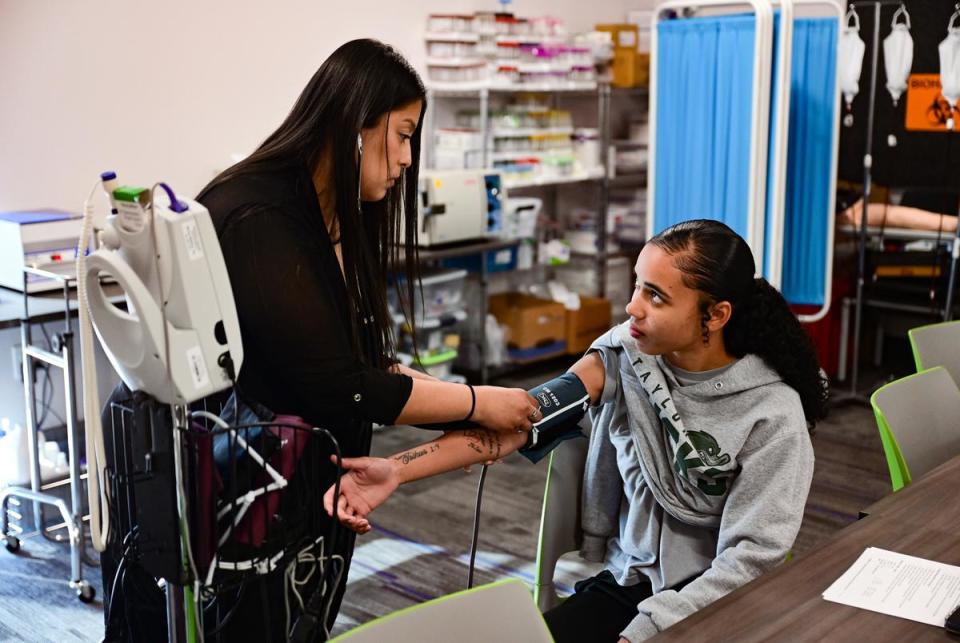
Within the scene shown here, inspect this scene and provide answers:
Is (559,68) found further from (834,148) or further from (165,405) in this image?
(165,405)

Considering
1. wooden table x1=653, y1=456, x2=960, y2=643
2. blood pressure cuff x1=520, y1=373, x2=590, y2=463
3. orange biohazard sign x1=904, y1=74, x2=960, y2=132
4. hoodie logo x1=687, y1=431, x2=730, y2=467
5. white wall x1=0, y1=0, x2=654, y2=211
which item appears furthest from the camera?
orange biohazard sign x1=904, y1=74, x2=960, y2=132

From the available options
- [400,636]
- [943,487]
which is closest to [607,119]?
[943,487]

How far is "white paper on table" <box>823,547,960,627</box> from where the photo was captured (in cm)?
150

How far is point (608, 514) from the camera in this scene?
2002 mm

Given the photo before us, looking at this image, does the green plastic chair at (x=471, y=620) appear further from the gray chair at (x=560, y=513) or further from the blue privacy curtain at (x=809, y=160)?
the blue privacy curtain at (x=809, y=160)

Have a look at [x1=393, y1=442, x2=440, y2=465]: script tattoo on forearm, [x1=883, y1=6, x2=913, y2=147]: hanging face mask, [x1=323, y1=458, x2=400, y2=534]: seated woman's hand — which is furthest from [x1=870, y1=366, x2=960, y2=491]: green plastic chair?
[x1=883, y1=6, x2=913, y2=147]: hanging face mask

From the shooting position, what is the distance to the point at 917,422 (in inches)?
92.0

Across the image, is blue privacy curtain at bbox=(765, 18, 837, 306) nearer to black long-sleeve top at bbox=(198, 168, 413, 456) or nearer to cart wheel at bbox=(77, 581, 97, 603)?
cart wheel at bbox=(77, 581, 97, 603)

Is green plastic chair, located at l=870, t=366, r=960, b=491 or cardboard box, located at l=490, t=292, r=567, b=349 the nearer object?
green plastic chair, located at l=870, t=366, r=960, b=491

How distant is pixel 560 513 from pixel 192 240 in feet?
3.19

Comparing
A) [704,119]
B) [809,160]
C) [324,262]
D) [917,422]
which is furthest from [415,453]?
[809,160]

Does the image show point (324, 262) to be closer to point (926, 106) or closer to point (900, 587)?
point (900, 587)

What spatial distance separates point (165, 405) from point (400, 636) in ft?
1.37

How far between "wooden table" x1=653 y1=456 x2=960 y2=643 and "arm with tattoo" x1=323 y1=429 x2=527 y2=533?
0.54m
